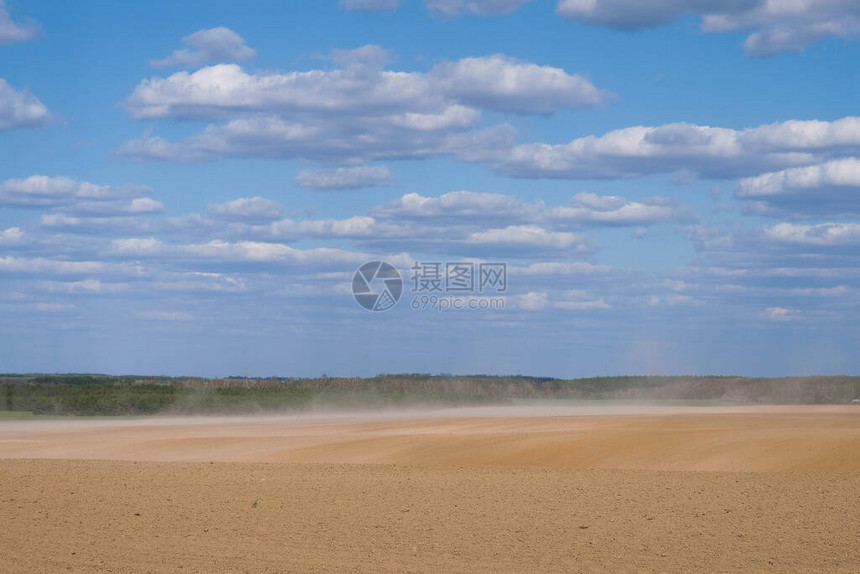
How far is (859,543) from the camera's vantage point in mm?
15500

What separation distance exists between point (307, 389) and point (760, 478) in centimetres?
5823

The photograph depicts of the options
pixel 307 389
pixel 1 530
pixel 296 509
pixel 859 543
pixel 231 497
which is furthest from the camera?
pixel 307 389

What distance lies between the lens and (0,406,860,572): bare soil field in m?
14.7

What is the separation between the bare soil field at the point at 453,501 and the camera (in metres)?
14.7

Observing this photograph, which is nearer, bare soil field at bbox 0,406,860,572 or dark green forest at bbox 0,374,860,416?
bare soil field at bbox 0,406,860,572

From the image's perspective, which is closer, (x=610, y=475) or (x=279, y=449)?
(x=610, y=475)

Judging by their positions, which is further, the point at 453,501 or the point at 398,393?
the point at 398,393

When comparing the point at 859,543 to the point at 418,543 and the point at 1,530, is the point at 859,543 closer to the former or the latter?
the point at 418,543

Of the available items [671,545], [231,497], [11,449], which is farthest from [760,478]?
[11,449]

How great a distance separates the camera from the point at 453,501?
20672 millimetres

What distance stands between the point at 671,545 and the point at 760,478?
9.40 meters

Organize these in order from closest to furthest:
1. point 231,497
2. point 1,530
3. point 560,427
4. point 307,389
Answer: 1. point 1,530
2. point 231,497
3. point 560,427
4. point 307,389

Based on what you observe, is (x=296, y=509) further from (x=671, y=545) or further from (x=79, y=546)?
(x=671, y=545)

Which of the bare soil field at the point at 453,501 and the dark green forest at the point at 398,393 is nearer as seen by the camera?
the bare soil field at the point at 453,501
